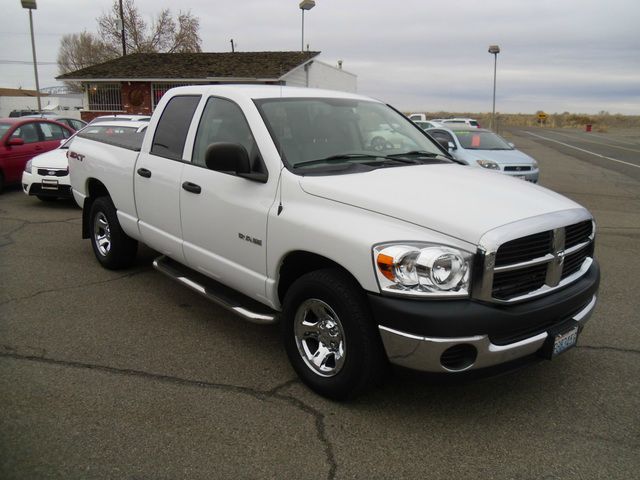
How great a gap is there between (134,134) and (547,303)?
4448mm

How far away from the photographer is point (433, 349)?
2.85 meters

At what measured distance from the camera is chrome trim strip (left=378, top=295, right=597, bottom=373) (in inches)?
112

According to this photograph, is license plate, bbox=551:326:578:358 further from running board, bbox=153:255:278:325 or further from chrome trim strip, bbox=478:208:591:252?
running board, bbox=153:255:278:325

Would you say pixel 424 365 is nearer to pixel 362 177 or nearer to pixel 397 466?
pixel 397 466

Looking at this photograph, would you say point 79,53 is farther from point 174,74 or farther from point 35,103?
point 174,74

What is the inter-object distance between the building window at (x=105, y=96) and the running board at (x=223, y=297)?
26949 millimetres

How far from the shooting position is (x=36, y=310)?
4953mm

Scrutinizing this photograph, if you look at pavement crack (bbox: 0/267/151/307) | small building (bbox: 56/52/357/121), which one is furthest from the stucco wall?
pavement crack (bbox: 0/267/151/307)

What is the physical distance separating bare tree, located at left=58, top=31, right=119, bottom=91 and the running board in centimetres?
4925

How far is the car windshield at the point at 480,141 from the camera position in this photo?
43.7 ft

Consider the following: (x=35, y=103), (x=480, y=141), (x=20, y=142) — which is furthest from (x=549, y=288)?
(x=35, y=103)

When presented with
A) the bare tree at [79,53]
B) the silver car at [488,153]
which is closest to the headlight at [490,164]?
the silver car at [488,153]

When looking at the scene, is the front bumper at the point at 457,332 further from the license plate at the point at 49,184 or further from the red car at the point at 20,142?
the red car at the point at 20,142

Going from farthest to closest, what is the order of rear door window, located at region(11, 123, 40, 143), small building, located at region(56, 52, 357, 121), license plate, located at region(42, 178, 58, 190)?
small building, located at region(56, 52, 357, 121) → rear door window, located at region(11, 123, 40, 143) → license plate, located at region(42, 178, 58, 190)
